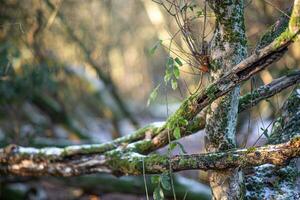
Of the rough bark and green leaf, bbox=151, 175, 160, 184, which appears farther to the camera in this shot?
the rough bark

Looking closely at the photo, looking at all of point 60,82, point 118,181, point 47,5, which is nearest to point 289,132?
point 118,181

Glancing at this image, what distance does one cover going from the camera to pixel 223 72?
12.0ft

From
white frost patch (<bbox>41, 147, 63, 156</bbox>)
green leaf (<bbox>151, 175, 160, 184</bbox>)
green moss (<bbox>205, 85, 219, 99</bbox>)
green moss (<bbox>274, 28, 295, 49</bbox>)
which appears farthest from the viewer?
white frost patch (<bbox>41, 147, 63, 156</bbox>)

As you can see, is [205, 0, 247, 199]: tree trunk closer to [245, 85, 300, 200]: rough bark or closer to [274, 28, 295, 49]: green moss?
[245, 85, 300, 200]: rough bark

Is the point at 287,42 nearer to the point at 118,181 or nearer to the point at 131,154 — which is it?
the point at 131,154

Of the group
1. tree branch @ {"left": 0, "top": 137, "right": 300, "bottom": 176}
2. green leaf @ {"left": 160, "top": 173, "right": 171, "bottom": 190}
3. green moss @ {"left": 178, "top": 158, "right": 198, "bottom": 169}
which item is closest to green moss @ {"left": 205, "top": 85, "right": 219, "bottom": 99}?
tree branch @ {"left": 0, "top": 137, "right": 300, "bottom": 176}

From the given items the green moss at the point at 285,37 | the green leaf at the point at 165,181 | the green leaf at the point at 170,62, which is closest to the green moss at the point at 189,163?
the green leaf at the point at 165,181

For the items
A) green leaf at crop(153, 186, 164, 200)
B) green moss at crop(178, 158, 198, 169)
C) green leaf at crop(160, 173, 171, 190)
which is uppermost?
green moss at crop(178, 158, 198, 169)

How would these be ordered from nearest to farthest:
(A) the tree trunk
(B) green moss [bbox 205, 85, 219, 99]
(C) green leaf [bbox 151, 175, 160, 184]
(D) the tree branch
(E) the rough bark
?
1. (D) the tree branch
2. (B) green moss [bbox 205, 85, 219, 99]
3. (A) the tree trunk
4. (C) green leaf [bbox 151, 175, 160, 184]
5. (E) the rough bark

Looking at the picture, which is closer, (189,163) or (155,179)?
(189,163)

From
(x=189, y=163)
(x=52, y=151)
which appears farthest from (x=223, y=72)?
(x=52, y=151)

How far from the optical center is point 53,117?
9.82m

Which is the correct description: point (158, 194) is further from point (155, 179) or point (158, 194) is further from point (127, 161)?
point (127, 161)

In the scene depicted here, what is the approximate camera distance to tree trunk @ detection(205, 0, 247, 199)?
364 centimetres
